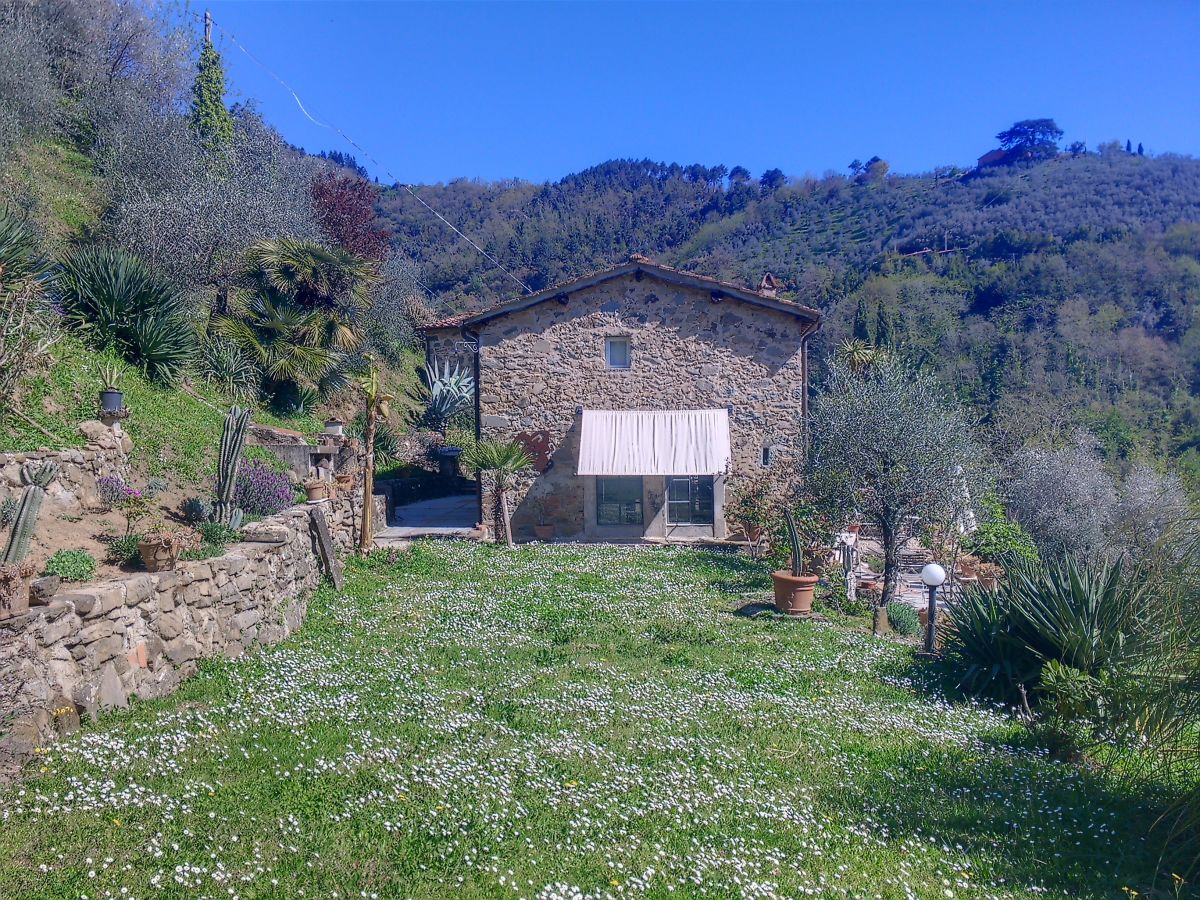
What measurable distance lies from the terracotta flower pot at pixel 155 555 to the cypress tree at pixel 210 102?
2143 centimetres

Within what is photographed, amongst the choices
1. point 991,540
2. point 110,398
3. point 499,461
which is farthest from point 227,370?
point 991,540

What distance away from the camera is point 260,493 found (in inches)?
467

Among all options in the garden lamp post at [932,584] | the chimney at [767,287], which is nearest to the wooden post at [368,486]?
the garden lamp post at [932,584]

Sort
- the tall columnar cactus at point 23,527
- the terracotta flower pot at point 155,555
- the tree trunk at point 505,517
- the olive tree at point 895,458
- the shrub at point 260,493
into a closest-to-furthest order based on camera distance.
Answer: the tall columnar cactus at point 23,527 < the terracotta flower pot at point 155,555 < the shrub at point 260,493 < the olive tree at point 895,458 < the tree trunk at point 505,517

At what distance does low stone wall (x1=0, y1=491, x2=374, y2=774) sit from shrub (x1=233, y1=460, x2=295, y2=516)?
1.46m

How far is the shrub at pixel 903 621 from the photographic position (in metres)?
12.2

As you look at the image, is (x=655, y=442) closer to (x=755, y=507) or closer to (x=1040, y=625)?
(x=755, y=507)

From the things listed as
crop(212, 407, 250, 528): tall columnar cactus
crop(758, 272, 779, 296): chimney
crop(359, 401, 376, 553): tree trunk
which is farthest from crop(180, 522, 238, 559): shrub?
crop(758, 272, 779, 296): chimney

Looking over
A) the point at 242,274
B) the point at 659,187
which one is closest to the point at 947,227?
the point at 659,187

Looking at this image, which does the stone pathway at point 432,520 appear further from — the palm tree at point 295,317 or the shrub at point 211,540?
the shrub at point 211,540

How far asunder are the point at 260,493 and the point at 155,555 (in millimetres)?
4552

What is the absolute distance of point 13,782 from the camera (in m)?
4.87

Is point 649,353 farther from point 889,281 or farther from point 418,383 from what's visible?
point 889,281

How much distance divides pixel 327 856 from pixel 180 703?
2896 millimetres
